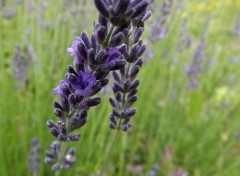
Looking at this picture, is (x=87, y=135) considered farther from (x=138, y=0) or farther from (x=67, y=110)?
(x=138, y=0)

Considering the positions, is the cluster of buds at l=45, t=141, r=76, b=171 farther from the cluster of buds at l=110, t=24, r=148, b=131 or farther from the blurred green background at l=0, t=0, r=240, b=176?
the blurred green background at l=0, t=0, r=240, b=176

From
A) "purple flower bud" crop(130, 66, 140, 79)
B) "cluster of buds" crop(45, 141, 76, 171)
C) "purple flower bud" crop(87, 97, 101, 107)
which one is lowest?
"cluster of buds" crop(45, 141, 76, 171)

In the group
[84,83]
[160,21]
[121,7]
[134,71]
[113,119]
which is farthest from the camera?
[160,21]

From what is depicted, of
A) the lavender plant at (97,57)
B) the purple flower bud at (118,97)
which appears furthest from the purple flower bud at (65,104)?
the purple flower bud at (118,97)

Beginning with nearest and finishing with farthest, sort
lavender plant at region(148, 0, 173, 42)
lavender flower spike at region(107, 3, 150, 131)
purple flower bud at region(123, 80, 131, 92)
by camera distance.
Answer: lavender flower spike at region(107, 3, 150, 131), purple flower bud at region(123, 80, 131, 92), lavender plant at region(148, 0, 173, 42)

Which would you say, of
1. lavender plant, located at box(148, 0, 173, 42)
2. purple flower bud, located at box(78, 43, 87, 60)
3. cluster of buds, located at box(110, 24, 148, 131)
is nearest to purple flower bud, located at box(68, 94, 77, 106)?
purple flower bud, located at box(78, 43, 87, 60)

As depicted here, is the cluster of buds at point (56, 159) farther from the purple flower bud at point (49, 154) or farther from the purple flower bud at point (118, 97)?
the purple flower bud at point (118, 97)

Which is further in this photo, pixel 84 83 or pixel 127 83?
pixel 127 83

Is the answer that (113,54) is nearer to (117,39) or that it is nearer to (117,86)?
(117,39)

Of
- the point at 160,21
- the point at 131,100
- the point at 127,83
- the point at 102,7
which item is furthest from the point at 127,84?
the point at 160,21
